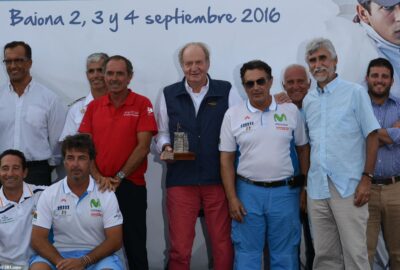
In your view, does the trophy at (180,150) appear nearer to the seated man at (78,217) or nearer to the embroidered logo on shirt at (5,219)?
the seated man at (78,217)

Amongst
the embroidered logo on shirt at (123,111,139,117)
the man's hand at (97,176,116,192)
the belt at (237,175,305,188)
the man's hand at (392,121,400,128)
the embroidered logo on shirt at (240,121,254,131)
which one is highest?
the embroidered logo on shirt at (123,111,139,117)

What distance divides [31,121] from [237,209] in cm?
162

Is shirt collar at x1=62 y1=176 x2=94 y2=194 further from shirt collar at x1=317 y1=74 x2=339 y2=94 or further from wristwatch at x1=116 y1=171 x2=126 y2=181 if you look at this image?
shirt collar at x1=317 y1=74 x2=339 y2=94

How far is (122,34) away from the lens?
12.7ft

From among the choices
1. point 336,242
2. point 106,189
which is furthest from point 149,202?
point 336,242

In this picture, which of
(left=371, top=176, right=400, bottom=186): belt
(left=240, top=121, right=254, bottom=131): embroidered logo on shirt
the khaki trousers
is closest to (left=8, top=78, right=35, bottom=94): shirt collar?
(left=240, top=121, right=254, bottom=131): embroidered logo on shirt

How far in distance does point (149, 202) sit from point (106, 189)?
93cm

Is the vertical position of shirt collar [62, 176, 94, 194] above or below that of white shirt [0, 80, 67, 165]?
below

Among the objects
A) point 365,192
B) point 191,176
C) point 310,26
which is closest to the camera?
point 365,192

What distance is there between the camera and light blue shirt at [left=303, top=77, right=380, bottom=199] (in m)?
3.02

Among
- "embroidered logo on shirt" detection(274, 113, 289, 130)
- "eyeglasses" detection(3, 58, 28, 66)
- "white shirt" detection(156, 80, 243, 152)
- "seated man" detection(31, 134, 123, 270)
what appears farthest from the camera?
"eyeglasses" detection(3, 58, 28, 66)

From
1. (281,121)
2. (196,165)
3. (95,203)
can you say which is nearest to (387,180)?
(281,121)

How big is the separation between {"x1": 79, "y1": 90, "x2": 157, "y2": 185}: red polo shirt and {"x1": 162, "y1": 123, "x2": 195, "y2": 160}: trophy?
7.2 inches

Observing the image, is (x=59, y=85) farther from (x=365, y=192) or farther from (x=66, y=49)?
(x=365, y=192)
